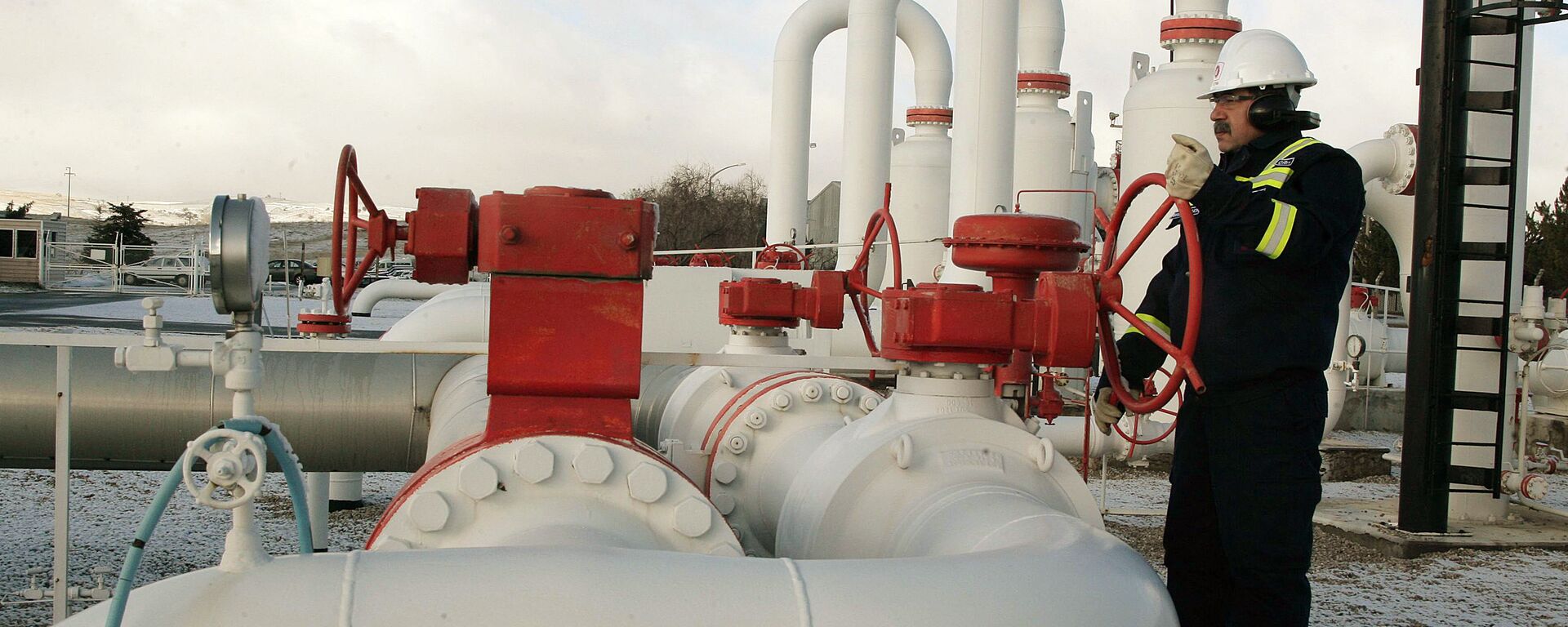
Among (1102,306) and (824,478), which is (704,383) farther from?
(1102,306)

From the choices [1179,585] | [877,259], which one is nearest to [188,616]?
[1179,585]

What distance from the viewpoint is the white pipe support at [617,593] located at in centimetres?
128

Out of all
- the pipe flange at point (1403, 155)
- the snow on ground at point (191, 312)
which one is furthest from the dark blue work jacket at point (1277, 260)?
the snow on ground at point (191, 312)

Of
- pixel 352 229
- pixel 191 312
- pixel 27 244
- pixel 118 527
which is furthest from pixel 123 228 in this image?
pixel 352 229

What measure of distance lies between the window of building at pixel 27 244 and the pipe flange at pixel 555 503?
27972mm

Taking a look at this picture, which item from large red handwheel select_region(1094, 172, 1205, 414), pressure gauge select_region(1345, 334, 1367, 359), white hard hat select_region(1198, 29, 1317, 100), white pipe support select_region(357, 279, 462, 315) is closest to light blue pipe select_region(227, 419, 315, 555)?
large red handwheel select_region(1094, 172, 1205, 414)

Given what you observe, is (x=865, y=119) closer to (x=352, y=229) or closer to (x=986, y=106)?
(x=986, y=106)

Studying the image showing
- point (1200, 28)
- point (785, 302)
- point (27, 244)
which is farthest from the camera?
point (27, 244)

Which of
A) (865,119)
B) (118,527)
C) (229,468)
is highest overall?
(865,119)

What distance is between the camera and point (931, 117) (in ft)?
38.8

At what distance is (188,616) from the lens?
126 cm

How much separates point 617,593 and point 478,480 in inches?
26.1

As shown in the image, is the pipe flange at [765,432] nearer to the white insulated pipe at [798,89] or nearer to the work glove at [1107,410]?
the work glove at [1107,410]

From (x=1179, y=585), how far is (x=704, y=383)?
→ 188 cm
